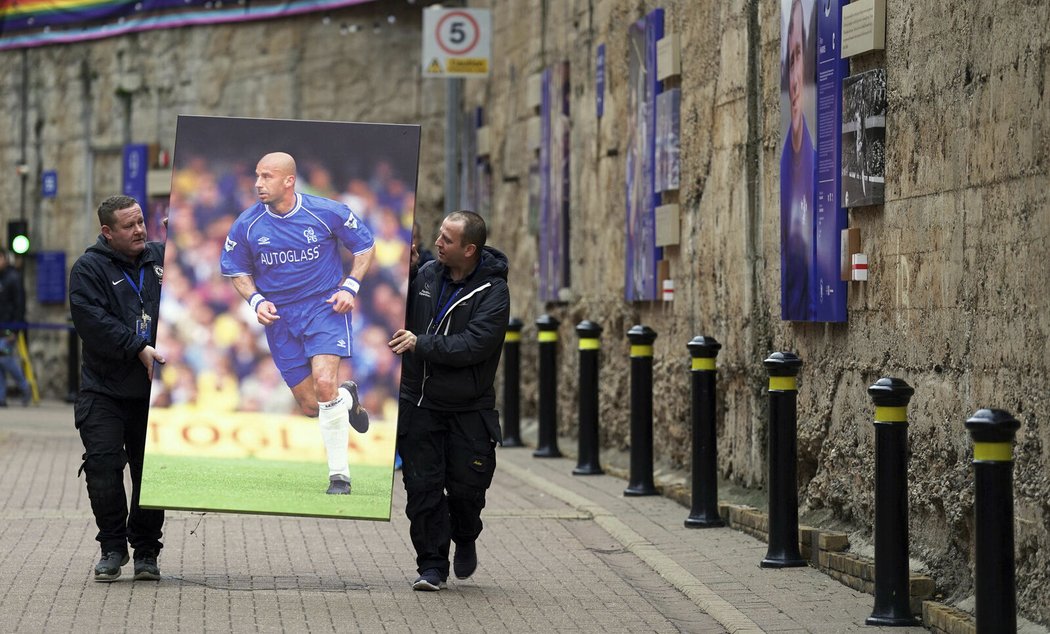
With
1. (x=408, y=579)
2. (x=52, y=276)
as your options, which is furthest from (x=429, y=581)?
(x=52, y=276)

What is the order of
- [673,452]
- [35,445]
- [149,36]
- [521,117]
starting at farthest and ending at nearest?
[149,36] → [521,117] → [35,445] → [673,452]

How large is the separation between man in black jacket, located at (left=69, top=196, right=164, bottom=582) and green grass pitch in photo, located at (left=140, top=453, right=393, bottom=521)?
0.26 metres

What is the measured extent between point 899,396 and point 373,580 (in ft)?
8.98

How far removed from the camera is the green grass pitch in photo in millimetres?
8492

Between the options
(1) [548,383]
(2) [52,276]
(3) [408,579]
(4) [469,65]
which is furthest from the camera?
(2) [52,276]

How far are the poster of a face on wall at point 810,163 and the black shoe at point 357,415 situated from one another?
2.44m

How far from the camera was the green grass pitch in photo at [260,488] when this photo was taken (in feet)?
27.9

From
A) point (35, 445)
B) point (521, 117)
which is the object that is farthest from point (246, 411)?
point (521, 117)

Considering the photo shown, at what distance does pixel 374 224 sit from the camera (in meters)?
8.71

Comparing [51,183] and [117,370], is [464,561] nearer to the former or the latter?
[117,370]

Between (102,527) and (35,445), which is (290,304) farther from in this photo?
(35,445)

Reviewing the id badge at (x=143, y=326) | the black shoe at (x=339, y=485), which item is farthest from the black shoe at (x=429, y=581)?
the id badge at (x=143, y=326)

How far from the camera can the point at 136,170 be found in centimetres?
2427

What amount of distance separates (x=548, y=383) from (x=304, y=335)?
7.01m
